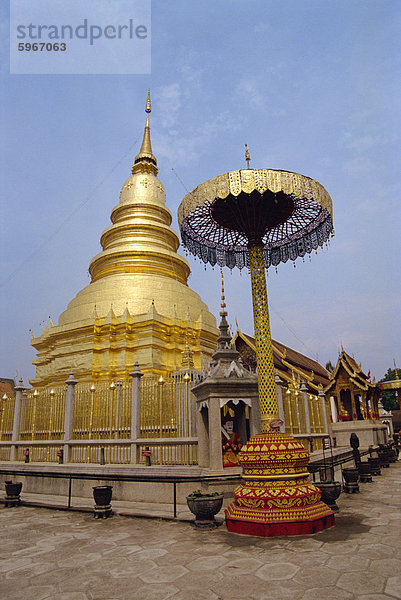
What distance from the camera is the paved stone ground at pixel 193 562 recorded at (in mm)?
4125

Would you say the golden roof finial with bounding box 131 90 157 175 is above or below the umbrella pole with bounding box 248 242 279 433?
above

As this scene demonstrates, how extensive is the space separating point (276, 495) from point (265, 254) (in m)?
5.85

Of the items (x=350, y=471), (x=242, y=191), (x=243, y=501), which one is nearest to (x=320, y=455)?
(x=350, y=471)

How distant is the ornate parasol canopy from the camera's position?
7.67 meters

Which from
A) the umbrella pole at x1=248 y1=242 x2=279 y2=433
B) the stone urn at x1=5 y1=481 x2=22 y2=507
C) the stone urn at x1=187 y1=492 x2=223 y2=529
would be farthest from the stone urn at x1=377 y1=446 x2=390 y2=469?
the stone urn at x1=5 y1=481 x2=22 y2=507

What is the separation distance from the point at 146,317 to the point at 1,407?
26.5ft

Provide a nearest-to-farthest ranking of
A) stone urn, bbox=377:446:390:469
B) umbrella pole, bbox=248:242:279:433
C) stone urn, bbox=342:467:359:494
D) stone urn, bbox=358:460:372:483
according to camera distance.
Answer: umbrella pole, bbox=248:242:279:433
stone urn, bbox=342:467:359:494
stone urn, bbox=358:460:372:483
stone urn, bbox=377:446:390:469

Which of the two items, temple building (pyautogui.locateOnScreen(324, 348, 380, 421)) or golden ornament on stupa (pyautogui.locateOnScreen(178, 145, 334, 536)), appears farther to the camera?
temple building (pyautogui.locateOnScreen(324, 348, 380, 421))

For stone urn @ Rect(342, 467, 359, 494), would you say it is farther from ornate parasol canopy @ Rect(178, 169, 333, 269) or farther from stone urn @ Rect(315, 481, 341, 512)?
ornate parasol canopy @ Rect(178, 169, 333, 269)

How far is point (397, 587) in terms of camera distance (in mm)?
4016

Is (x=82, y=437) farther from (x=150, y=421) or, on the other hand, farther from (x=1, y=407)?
(x=1, y=407)

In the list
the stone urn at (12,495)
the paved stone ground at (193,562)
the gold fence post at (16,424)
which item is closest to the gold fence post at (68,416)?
the stone urn at (12,495)

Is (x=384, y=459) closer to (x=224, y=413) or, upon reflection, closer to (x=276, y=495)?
(x=224, y=413)

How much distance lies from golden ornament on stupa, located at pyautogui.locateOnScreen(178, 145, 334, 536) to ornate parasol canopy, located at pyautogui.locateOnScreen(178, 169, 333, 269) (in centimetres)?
2
